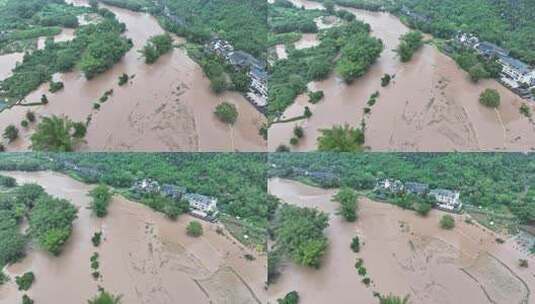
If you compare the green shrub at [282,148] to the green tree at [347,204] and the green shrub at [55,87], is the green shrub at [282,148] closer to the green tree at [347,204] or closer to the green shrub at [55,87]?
the green tree at [347,204]

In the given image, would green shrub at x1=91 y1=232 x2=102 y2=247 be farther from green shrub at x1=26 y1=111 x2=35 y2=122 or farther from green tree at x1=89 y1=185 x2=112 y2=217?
green shrub at x1=26 y1=111 x2=35 y2=122

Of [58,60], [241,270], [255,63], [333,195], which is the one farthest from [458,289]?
[58,60]

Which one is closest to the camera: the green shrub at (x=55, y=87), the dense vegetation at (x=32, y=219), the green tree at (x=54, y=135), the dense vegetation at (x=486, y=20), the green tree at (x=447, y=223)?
the dense vegetation at (x=32, y=219)

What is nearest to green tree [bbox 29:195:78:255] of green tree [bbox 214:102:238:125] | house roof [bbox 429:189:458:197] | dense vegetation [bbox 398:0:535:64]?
green tree [bbox 214:102:238:125]

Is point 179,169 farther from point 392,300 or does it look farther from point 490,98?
point 490,98

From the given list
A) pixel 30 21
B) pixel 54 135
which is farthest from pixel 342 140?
pixel 30 21

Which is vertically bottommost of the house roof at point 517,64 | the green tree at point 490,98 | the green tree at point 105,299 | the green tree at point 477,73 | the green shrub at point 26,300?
the green shrub at point 26,300

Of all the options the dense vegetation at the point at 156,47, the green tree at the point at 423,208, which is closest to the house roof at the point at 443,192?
the green tree at the point at 423,208
